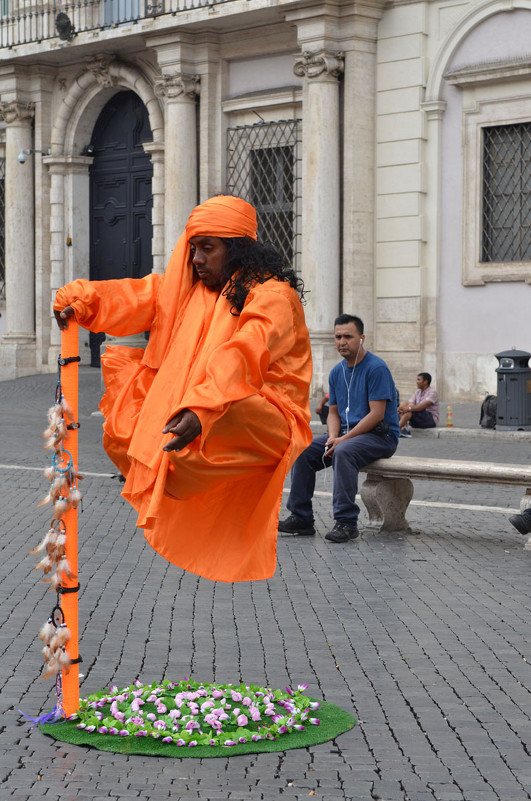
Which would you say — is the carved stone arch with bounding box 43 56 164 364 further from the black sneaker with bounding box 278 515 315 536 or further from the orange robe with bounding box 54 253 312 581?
the orange robe with bounding box 54 253 312 581

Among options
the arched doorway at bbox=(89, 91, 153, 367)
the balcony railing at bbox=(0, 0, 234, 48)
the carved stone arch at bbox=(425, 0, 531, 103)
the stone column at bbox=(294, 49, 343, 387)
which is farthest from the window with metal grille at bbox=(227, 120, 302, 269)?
the carved stone arch at bbox=(425, 0, 531, 103)

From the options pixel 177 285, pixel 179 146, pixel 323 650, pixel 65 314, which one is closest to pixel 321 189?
pixel 179 146

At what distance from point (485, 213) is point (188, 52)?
6.54m

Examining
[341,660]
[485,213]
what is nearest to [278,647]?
[341,660]

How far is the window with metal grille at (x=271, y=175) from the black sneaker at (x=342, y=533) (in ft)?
45.4

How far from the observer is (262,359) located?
424cm

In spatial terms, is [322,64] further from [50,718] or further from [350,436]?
[50,718]

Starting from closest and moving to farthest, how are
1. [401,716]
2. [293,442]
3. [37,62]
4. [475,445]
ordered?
[293,442] → [401,716] → [475,445] → [37,62]

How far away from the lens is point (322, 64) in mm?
20719

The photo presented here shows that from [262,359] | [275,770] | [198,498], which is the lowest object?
[275,770]

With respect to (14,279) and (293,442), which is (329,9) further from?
(293,442)

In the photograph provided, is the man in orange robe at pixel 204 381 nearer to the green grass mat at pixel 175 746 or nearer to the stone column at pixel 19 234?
the green grass mat at pixel 175 746

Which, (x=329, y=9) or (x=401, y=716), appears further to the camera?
(x=329, y=9)

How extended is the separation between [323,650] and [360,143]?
52.7 ft
